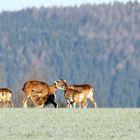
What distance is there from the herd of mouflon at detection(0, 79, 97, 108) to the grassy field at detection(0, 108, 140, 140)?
4.61 metres

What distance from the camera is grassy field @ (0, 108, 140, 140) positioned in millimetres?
15793

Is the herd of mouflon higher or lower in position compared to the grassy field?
higher

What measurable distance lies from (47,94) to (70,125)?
10101 mm

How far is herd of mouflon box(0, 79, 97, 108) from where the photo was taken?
26875 mm

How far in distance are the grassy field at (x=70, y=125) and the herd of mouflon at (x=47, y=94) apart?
4613 mm

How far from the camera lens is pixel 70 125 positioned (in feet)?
Result: 58.9

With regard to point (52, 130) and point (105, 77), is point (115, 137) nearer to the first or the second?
point (52, 130)

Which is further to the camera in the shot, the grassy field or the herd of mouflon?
the herd of mouflon

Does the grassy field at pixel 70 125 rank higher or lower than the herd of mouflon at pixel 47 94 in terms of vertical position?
lower

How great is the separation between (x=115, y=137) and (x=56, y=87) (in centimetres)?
1301

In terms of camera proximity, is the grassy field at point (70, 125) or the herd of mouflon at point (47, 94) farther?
the herd of mouflon at point (47, 94)

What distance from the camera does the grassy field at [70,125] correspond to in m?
15.8

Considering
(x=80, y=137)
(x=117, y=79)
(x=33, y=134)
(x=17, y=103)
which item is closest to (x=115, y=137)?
(x=80, y=137)

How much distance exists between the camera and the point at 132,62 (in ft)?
642
